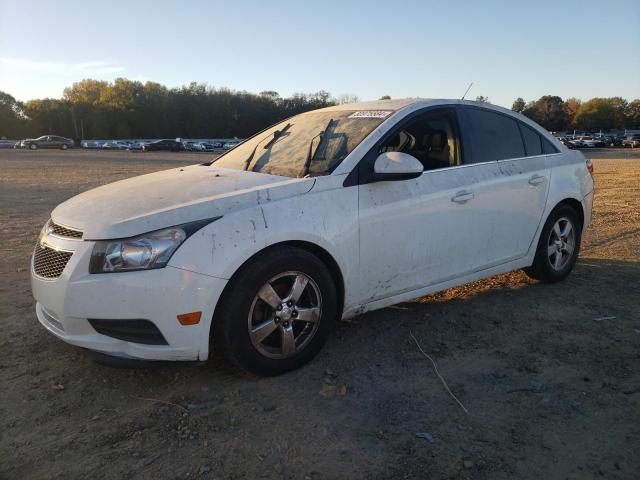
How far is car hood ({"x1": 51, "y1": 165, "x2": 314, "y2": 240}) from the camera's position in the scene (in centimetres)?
288

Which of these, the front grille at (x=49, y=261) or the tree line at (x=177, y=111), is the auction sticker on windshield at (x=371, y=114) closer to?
the front grille at (x=49, y=261)

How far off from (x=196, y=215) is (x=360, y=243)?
3.56 ft

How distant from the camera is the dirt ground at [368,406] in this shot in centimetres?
240

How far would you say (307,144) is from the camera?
389cm

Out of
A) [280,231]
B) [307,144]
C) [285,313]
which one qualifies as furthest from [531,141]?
[285,313]

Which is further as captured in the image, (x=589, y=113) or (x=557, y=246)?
(x=589, y=113)

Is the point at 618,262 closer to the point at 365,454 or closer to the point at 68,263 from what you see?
the point at 365,454

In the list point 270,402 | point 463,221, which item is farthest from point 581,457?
point 463,221

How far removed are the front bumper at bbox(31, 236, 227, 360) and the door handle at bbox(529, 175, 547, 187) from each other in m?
2.95

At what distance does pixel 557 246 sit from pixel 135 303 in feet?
12.7

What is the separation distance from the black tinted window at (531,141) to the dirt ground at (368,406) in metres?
1.39

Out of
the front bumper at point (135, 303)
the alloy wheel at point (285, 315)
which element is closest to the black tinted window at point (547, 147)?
the alloy wheel at point (285, 315)

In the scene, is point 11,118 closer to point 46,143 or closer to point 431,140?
point 46,143

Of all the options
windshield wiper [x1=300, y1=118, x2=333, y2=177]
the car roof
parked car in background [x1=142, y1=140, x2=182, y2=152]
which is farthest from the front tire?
parked car in background [x1=142, y1=140, x2=182, y2=152]
